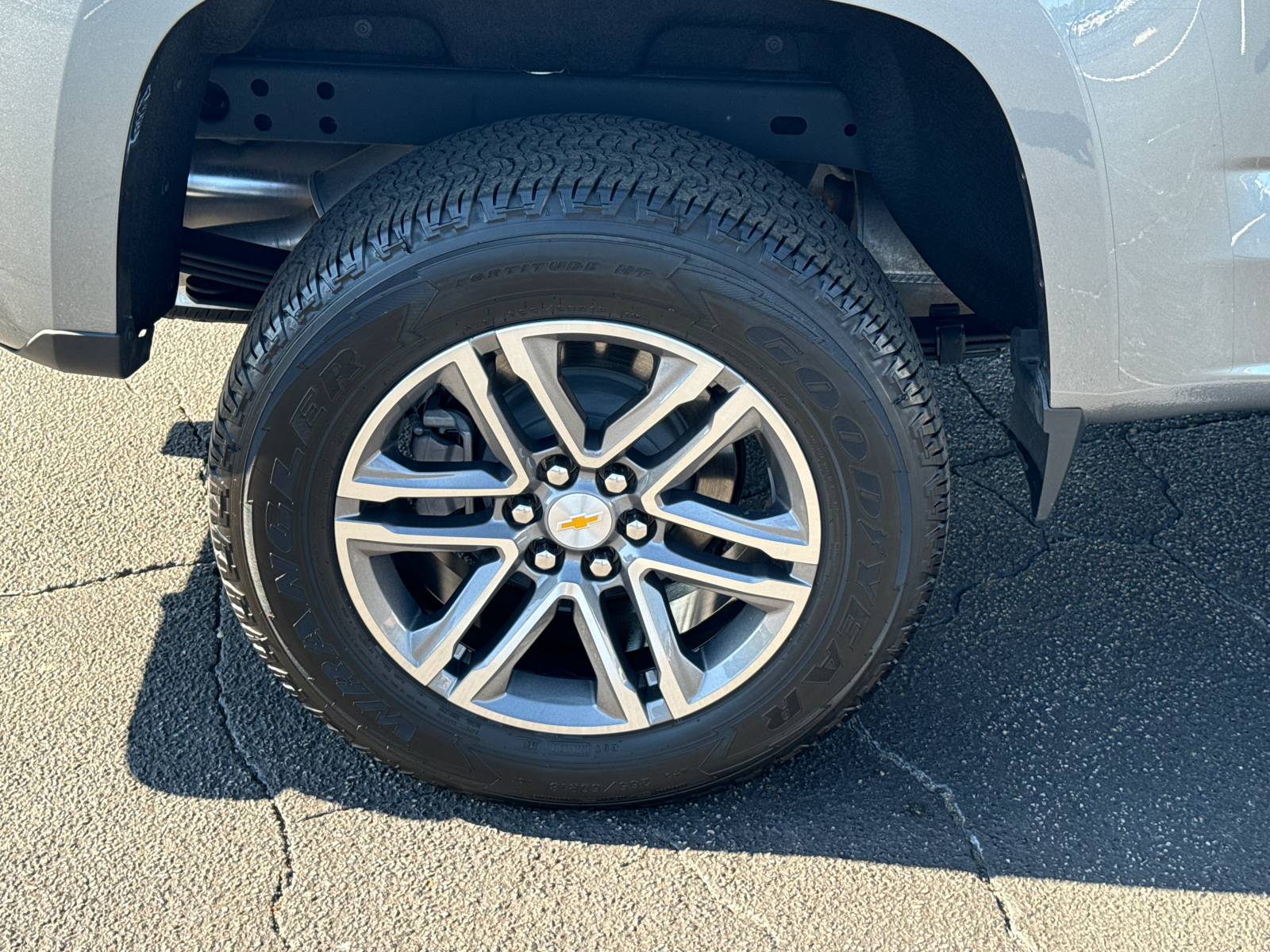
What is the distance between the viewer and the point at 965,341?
2307 millimetres

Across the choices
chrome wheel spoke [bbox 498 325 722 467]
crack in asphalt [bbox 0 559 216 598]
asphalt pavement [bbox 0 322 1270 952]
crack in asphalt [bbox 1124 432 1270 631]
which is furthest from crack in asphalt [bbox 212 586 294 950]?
crack in asphalt [bbox 1124 432 1270 631]

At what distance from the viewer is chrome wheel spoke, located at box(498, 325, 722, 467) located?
67.5 inches

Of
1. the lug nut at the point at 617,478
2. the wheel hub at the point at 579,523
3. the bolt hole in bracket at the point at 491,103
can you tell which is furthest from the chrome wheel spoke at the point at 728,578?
the bolt hole in bracket at the point at 491,103

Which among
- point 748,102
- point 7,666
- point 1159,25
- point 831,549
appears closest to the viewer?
point 1159,25

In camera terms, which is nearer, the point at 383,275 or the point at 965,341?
the point at 383,275

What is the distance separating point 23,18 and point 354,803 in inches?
52.3

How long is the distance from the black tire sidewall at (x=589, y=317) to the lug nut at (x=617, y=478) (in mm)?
243

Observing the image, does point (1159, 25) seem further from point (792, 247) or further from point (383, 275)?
point (383, 275)

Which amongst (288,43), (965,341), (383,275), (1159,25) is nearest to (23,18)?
(288,43)

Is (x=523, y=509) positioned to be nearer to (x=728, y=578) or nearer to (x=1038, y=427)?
(x=728, y=578)

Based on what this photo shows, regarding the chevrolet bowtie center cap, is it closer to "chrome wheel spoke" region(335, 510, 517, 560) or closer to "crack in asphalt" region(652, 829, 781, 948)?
"chrome wheel spoke" region(335, 510, 517, 560)

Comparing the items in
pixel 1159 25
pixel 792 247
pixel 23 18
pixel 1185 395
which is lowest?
pixel 1185 395

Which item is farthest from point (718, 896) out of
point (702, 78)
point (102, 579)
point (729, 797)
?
point (102, 579)

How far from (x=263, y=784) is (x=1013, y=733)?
55.0 inches
